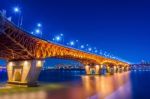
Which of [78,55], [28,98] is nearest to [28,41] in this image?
[28,98]

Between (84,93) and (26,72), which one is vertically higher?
(26,72)

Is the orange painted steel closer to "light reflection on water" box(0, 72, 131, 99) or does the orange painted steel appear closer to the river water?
the river water

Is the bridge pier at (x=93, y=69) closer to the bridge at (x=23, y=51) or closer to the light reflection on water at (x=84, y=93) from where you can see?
the bridge at (x=23, y=51)

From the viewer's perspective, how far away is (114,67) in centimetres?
18100

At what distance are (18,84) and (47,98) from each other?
2592 centimetres

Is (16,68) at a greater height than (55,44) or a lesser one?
lesser

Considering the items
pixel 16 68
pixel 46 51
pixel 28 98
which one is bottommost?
pixel 28 98

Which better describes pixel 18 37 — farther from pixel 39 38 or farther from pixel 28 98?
pixel 28 98

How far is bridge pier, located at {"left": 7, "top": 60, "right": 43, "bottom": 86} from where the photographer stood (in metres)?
53.7

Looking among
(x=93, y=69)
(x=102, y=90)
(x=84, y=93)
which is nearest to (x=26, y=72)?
(x=102, y=90)

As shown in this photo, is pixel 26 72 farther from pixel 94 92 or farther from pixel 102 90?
pixel 94 92

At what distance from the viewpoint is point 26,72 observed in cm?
5406

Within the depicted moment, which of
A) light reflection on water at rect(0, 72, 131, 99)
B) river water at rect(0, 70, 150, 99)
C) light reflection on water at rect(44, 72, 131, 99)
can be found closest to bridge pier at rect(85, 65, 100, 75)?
river water at rect(0, 70, 150, 99)

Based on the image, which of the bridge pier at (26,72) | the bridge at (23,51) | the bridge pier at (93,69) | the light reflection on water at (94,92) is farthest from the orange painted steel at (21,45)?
the bridge pier at (93,69)
